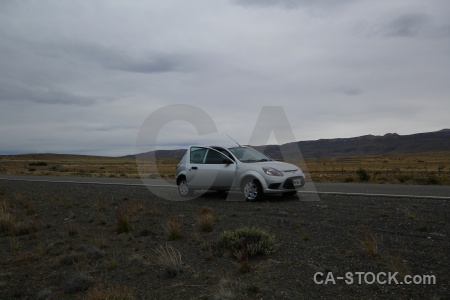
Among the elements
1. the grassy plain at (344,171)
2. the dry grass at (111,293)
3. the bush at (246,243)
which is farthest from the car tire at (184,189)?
the grassy plain at (344,171)

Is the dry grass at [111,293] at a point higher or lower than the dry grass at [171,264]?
lower

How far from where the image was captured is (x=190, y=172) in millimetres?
14328

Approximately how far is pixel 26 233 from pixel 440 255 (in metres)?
9.46

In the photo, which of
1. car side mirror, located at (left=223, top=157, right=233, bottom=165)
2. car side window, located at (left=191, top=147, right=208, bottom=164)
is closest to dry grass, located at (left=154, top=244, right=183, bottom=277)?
car side mirror, located at (left=223, top=157, right=233, bottom=165)

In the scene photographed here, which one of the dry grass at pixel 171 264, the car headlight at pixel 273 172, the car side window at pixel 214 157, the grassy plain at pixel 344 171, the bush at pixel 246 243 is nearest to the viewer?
the dry grass at pixel 171 264

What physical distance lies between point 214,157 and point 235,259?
6.93 metres

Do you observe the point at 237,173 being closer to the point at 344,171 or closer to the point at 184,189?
the point at 184,189

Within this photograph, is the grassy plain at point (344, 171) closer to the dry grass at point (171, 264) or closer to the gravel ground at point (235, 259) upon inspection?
the gravel ground at point (235, 259)

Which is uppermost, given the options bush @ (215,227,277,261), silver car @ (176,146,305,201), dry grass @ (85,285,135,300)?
silver car @ (176,146,305,201)

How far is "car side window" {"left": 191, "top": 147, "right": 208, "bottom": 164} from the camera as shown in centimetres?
1419

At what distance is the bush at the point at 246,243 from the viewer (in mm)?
7082

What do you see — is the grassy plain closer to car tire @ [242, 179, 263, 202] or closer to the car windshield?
the car windshield

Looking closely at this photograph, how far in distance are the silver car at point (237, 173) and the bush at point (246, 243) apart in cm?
456

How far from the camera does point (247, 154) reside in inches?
532
